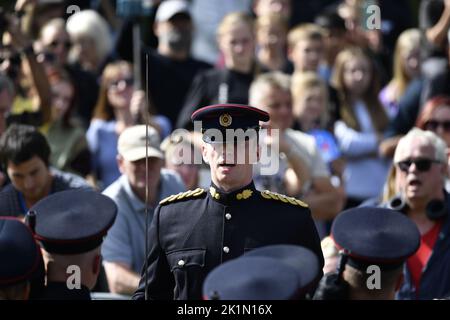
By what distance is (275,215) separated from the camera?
6219 millimetres

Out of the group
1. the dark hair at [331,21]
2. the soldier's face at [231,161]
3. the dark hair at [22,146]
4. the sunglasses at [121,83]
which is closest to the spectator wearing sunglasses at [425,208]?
the soldier's face at [231,161]

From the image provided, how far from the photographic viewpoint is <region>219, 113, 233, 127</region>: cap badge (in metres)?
6.15

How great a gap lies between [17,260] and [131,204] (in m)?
2.87

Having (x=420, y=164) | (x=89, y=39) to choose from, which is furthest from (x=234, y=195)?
(x=89, y=39)

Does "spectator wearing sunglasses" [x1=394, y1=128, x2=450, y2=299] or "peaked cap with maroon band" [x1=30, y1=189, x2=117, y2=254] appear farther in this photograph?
"spectator wearing sunglasses" [x1=394, y1=128, x2=450, y2=299]

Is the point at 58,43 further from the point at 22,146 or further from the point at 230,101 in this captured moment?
the point at 22,146

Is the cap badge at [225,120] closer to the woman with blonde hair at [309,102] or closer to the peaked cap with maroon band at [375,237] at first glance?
the peaked cap with maroon band at [375,237]

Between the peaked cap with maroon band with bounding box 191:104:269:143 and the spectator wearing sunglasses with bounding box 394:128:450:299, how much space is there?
1733mm

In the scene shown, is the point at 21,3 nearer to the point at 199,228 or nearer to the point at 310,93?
the point at 310,93

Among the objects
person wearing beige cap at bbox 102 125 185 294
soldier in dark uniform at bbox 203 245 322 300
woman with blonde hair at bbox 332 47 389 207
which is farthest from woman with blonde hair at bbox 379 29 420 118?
soldier in dark uniform at bbox 203 245 322 300

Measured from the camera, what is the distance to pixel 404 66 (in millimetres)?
11516

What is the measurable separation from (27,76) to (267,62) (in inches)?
90.0

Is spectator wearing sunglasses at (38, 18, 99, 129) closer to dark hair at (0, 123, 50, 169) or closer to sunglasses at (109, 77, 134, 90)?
sunglasses at (109, 77, 134, 90)

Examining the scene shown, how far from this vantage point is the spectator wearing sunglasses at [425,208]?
7.45 metres
